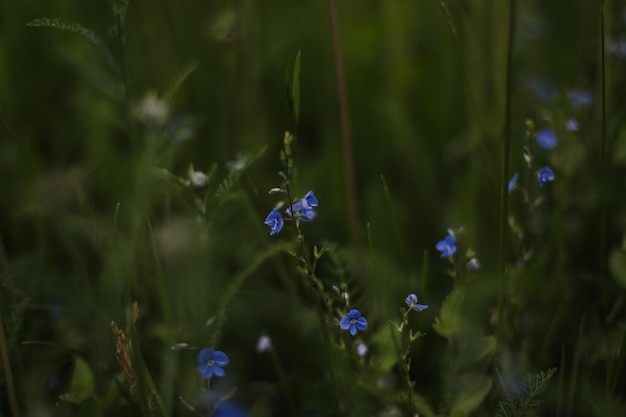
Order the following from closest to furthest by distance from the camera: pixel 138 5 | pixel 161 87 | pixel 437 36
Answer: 1. pixel 161 87
2. pixel 437 36
3. pixel 138 5

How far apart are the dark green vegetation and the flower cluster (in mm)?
68

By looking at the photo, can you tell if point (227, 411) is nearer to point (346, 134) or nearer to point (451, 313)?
point (451, 313)

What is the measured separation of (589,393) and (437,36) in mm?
1667

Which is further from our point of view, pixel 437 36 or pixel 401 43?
pixel 437 36

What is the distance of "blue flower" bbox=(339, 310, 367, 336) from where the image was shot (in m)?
1.36

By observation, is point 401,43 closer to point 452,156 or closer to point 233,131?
point 452,156

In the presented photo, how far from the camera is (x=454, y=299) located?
148 cm

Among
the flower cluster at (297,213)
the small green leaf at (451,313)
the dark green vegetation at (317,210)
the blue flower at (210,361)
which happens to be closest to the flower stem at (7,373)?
the dark green vegetation at (317,210)

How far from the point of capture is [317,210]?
2.21 m

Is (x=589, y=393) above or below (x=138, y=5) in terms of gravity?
below

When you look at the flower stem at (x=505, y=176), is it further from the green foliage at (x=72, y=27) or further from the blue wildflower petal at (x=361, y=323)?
the green foliage at (x=72, y=27)

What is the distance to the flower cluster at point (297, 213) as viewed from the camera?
1371 millimetres

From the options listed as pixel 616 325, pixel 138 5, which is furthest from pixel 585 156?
pixel 138 5

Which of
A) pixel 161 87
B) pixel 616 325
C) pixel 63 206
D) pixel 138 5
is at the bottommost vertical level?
pixel 616 325
